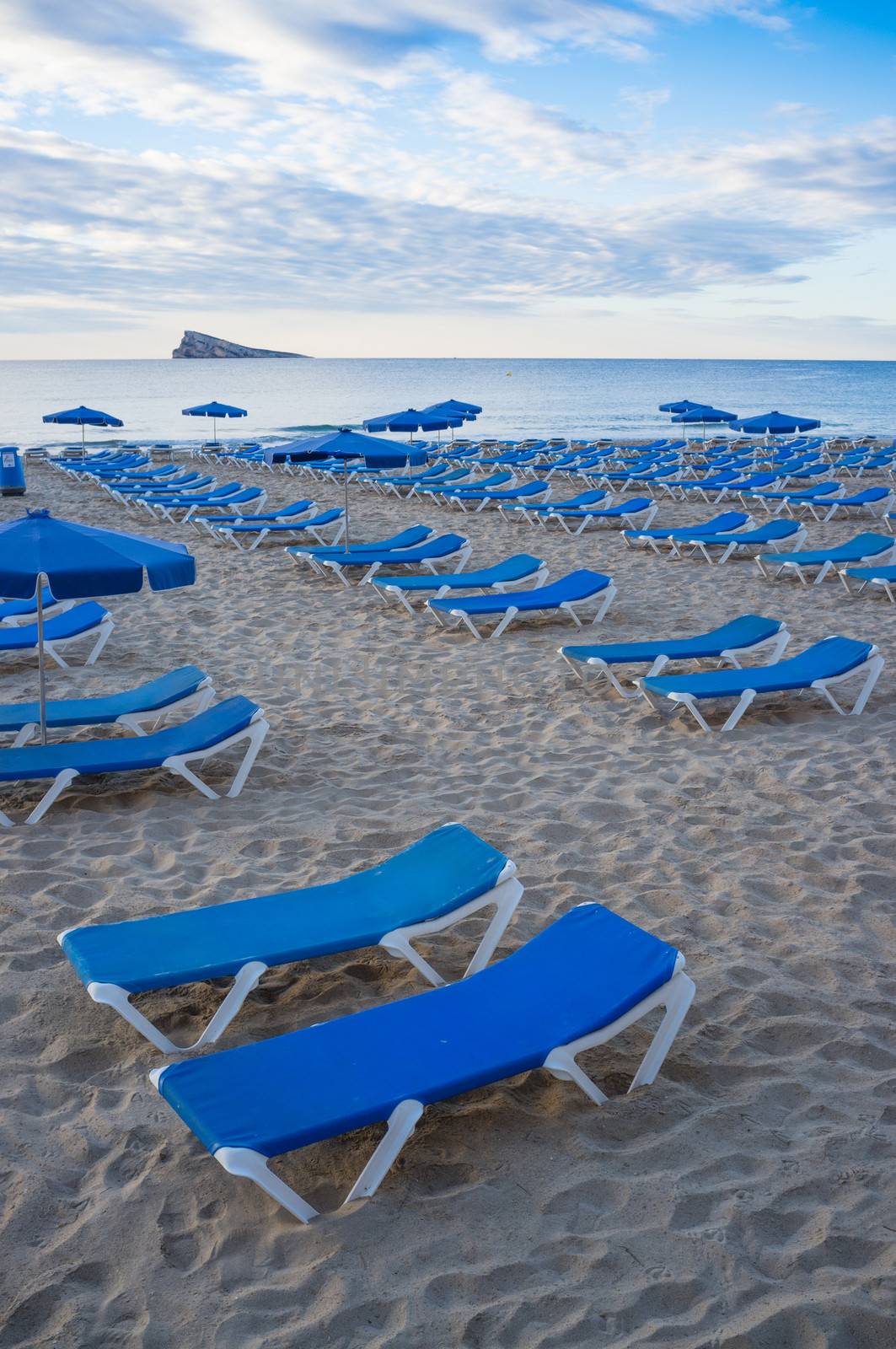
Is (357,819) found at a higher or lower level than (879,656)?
lower

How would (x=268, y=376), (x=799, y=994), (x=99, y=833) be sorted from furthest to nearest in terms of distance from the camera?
1. (x=268, y=376)
2. (x=99, y=833)
3. (x=799, y=994)

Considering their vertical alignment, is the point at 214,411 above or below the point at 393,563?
above

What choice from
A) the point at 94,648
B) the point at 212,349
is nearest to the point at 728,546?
the point at 94,648

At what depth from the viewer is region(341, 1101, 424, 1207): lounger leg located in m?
2.16

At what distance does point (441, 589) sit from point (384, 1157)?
5936 millimetres

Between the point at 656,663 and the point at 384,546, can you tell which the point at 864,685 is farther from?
the point at 384,546

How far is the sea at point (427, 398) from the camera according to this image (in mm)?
42469

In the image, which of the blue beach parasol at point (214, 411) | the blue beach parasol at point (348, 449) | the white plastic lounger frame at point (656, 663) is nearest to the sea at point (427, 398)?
the blue beach parasol at point (214, 411)

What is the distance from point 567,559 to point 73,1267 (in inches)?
354

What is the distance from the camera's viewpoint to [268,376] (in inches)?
3762

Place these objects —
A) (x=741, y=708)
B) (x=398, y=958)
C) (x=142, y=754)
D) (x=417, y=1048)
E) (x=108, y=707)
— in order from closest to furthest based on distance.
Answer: (x=417, y=1048)
(x=398, y=958)
(x=142, y=754)
(x=108, y=707)
(x=741, y=708)

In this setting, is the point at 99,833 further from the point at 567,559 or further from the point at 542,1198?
the point at 567,559

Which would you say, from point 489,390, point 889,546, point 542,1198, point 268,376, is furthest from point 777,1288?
point 268,376

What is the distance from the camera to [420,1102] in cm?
215
